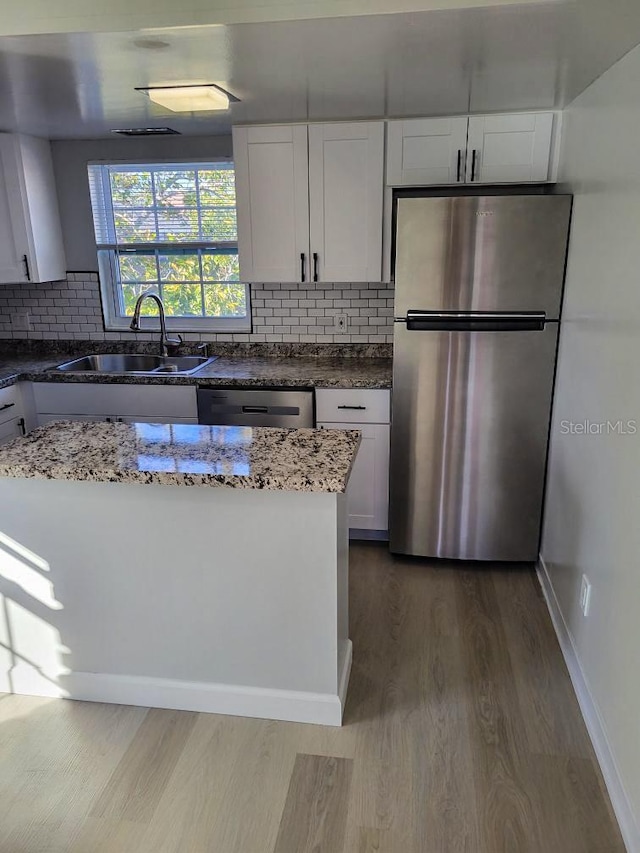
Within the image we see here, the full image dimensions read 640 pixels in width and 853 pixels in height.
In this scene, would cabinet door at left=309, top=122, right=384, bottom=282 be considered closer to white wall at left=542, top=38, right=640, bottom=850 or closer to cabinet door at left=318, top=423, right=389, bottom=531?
cabinet door at left=318, top=423, right=389, bottom=531

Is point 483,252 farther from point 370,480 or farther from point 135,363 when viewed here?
point 135,363

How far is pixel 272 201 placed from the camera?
323 centimetres

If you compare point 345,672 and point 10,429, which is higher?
point 10,429

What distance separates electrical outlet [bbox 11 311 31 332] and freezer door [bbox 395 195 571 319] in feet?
8.05

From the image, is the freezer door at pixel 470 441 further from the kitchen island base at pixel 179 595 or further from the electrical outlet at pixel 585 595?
the kitchen island base at pixel 179 595

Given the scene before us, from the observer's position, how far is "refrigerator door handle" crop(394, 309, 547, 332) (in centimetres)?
276

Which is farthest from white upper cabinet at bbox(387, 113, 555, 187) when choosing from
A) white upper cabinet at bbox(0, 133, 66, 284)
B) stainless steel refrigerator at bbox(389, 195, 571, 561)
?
white upper cabinet at bbox(0, 133, 66, 284)

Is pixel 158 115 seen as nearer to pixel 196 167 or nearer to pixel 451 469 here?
pixel 196 167

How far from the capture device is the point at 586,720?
2129mm

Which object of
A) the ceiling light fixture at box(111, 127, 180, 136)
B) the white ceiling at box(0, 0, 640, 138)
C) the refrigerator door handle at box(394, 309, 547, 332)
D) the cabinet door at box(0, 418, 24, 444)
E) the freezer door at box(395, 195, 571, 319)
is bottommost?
the cabinet door at box(0, 418, 24, 444)

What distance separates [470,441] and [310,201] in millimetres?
1452

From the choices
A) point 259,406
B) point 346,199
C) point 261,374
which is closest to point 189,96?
point 346,199

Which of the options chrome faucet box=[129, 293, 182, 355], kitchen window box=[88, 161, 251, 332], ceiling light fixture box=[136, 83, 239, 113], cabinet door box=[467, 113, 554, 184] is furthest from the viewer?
kitchen window box=[88, 161, 251, 332]

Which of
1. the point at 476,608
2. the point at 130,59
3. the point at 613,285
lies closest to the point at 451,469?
the point at 476,608
